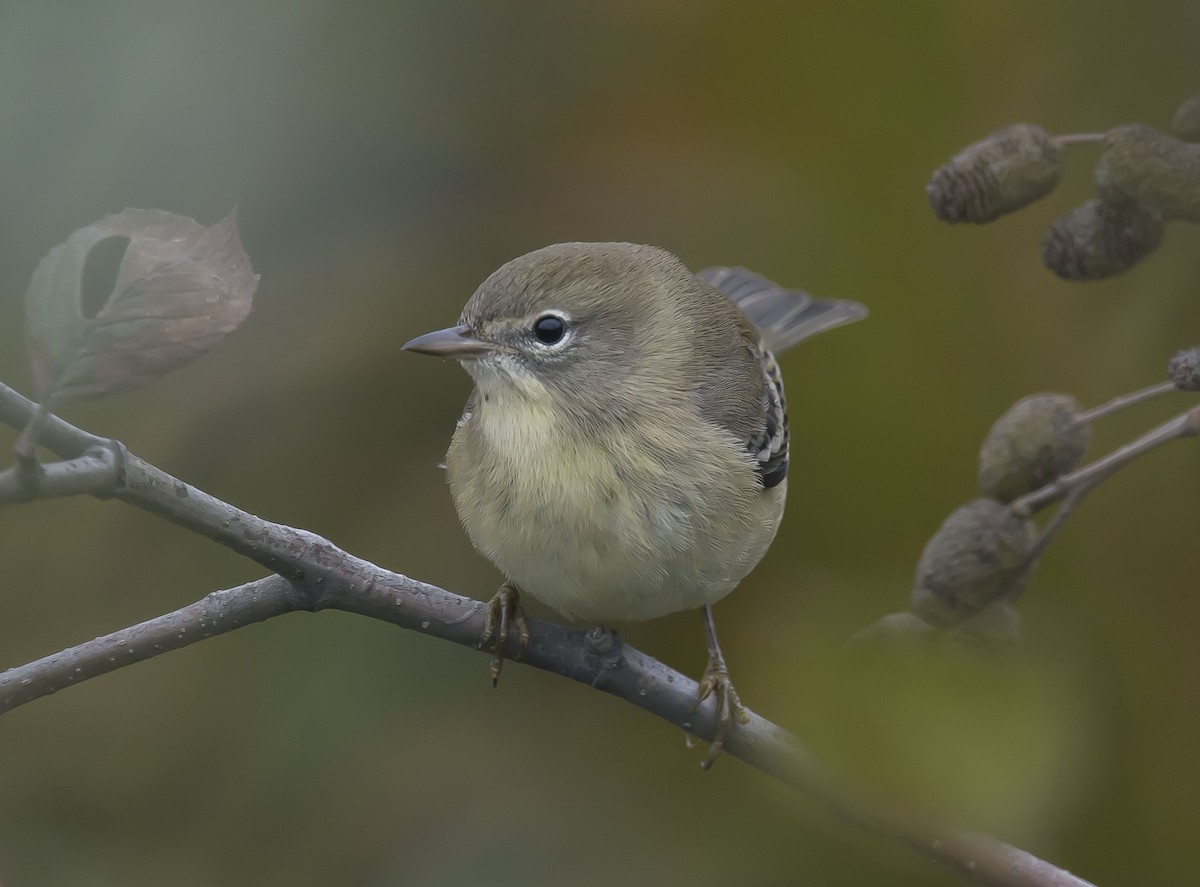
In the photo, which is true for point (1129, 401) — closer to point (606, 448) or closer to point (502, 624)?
point (606, 448)

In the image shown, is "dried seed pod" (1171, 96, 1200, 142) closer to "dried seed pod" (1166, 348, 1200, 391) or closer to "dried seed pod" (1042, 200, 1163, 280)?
"dried seed pod" (1042, 200, 1163, 280)

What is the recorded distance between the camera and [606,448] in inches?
73.0

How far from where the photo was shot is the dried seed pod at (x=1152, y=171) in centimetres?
116

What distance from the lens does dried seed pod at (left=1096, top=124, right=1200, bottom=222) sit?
1.16 meters

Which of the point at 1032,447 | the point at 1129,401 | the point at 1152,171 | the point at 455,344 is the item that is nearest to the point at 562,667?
the point at 455,344

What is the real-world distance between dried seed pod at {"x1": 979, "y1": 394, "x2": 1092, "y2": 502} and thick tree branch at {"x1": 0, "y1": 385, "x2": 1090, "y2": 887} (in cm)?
40

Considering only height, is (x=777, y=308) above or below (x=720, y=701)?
above

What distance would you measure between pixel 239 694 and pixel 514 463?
22.1 inches

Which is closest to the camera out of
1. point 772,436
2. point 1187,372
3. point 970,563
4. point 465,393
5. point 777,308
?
point 1187,372

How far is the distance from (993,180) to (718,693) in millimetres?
970

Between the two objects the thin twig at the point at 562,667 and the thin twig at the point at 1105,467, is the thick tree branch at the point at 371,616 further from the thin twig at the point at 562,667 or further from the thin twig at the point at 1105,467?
the thin twig at the point at 1105,467

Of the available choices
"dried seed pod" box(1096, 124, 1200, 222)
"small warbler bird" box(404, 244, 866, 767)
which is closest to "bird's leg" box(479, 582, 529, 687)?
"small warbler bird" box(404, 244, 866, 767)

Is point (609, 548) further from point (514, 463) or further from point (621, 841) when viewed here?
point (621, 841)

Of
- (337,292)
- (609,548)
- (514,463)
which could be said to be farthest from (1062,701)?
(337,292)
